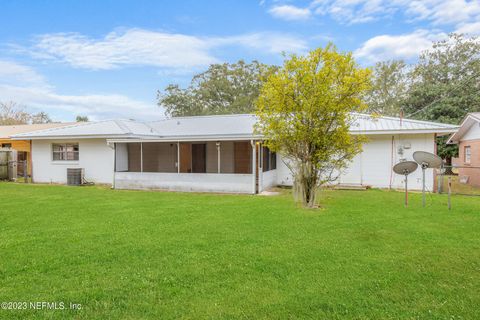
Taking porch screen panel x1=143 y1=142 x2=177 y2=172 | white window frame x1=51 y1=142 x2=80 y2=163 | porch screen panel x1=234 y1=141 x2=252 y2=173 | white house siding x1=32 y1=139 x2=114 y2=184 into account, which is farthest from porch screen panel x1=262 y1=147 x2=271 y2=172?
white window frame x1=51 y1=142 x2=80 y2=163

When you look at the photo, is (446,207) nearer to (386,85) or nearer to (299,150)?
(299,150)

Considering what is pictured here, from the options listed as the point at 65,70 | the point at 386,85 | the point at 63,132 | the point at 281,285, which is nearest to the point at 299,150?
the point at 281,285

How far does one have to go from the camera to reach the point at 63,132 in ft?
53.2

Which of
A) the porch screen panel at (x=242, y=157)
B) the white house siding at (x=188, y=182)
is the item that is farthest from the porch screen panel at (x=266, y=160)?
the porch screen panel at (x=242, y=157)

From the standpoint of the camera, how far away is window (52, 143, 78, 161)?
53.0 ft

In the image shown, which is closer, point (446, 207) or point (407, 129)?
point (446, 207)

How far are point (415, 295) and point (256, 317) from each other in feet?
6.19

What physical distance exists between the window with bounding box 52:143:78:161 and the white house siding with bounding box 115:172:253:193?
12.8ft

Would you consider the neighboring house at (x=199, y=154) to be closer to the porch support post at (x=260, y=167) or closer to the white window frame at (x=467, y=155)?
the porch support post at (x=260, y=167)

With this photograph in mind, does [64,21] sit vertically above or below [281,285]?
above

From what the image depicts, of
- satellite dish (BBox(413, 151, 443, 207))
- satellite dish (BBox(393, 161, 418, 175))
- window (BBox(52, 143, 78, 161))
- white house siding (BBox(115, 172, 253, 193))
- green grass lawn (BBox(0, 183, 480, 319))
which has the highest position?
window (BBox(52, 143, 78, 161))

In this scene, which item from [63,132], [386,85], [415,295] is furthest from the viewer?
[386,85]

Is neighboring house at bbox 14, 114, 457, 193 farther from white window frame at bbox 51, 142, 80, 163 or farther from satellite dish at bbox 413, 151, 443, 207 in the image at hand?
satellite dish at bbox 413, 151, 443, 207

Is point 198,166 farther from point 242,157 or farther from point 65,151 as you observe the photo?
point 65,151
